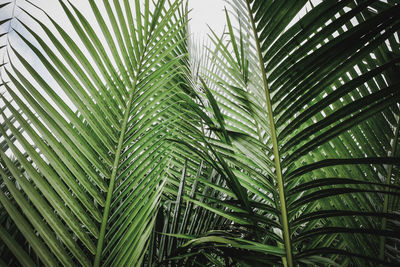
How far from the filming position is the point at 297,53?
51 centimetres

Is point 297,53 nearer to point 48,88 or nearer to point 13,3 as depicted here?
point 48,88

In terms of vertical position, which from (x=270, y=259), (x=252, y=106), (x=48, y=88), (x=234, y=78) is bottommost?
(x=270, y=259)

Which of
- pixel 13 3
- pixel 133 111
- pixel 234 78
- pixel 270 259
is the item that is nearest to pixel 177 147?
pixel 133 111

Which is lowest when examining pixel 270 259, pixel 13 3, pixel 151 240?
pixel 270 259

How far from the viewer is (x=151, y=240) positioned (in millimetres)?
618

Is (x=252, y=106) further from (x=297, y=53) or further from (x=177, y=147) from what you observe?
(x=177, y=147)

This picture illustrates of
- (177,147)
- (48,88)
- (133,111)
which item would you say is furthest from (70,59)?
(177,147)

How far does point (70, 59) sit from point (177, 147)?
1.51 ft

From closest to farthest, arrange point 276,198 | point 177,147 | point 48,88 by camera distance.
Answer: point 48,88
point 276,198
point 177,147

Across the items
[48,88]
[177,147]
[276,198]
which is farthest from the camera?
[177,147]

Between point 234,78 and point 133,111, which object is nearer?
point 133,111

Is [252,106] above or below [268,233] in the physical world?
above

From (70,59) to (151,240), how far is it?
569 mm

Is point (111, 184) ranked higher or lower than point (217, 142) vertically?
higher
